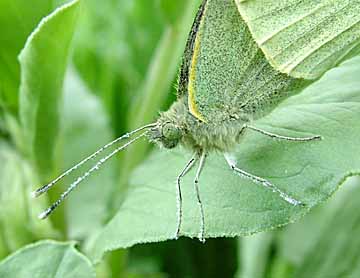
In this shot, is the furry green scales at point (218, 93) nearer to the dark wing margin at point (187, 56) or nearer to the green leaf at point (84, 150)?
the dark wing margin at point (187, 56)

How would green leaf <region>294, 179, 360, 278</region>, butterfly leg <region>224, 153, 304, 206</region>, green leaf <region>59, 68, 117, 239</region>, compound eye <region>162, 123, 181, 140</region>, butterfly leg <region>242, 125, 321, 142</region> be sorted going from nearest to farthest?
1. butterfly leg <region>224, 153, 304, 206</region>
2. butterfly leg <region>242, 125, 321, 142</region>
3. compound eye <region>162, 123, 181, 140</region>
4. green leaf <region>294, 179, 360, 278</region>
5. green leaf <region>59, 68, 117, 239</region>

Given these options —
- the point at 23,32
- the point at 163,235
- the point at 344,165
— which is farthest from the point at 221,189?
the point at 23,32

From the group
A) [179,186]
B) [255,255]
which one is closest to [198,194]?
[179,186]

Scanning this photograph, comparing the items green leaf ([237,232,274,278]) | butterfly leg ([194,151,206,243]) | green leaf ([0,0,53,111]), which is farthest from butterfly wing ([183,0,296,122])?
green leaf ([237,232,274,278])

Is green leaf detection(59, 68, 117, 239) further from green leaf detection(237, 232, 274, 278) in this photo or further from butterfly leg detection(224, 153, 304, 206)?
butterfly leg detection(224, 153, 304, 206)

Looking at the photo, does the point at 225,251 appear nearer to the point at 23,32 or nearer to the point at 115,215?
the point at 115,215

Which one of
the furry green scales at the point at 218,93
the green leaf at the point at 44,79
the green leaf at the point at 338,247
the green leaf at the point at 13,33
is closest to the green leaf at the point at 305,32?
the furry green scales at the point at 218,93

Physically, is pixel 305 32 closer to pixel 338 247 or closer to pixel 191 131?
pixel 191 131
